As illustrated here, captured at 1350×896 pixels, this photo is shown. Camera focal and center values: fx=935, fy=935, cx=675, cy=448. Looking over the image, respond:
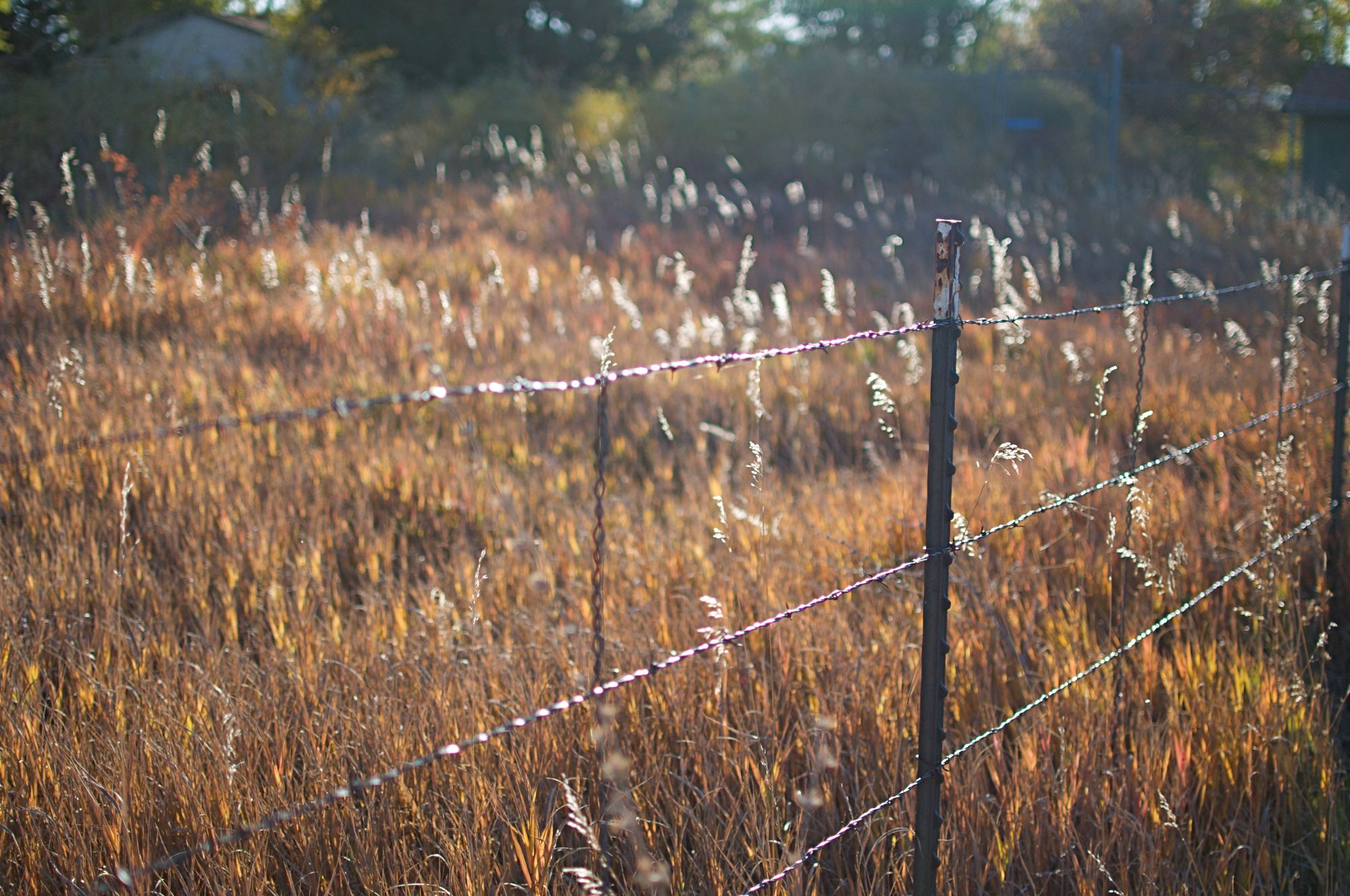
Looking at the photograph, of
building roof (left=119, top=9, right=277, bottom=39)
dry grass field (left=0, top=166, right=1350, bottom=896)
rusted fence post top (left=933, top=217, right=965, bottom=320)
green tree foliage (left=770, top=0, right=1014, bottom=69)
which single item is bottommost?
dry grass field (left=0, top=166, right=1350, bottom=896)

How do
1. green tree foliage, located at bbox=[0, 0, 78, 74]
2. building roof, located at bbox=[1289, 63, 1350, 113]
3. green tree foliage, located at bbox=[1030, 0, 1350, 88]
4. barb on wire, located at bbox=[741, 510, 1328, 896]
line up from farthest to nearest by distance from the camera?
green tree foliage, located at bbox=[1030, 0, 1350, 88], building roof, located at bbox=[1289, 63, 1350, 113], green tree foliage, located at bbox=[0, 0, 78, 74], barb on wire, located at bbox=[741, 510, 1328, 896]

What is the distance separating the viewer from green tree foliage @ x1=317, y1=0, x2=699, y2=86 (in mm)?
22141

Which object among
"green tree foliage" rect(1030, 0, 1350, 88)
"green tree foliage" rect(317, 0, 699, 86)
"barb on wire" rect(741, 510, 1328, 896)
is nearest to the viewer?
"barb on wire" rect(741, 510, 1328, 896)

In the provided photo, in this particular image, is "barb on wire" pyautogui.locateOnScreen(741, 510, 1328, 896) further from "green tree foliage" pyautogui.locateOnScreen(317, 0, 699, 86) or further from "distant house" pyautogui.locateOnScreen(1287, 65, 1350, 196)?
"green tree foliage" pyautogui.locateOnScreen(317, 0, 699, 86)

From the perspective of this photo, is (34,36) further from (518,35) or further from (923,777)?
(518,35)

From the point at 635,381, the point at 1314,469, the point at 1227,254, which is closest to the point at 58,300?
the point at 635,381

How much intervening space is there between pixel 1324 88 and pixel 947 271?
73.9 feet

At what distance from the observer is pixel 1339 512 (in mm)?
3523

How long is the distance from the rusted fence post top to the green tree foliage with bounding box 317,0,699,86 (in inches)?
789

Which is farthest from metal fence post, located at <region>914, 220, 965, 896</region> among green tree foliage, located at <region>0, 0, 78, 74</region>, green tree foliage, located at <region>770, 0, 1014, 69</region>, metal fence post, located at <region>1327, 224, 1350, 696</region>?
green tree foliage, located at <region>770, 0, 1014, 69</region>

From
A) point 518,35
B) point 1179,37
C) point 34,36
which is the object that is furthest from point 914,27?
point 34,36

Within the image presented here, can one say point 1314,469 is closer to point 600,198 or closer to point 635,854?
point 635,854

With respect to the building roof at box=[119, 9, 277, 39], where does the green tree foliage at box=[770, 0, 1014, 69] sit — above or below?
above

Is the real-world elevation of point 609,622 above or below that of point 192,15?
below
